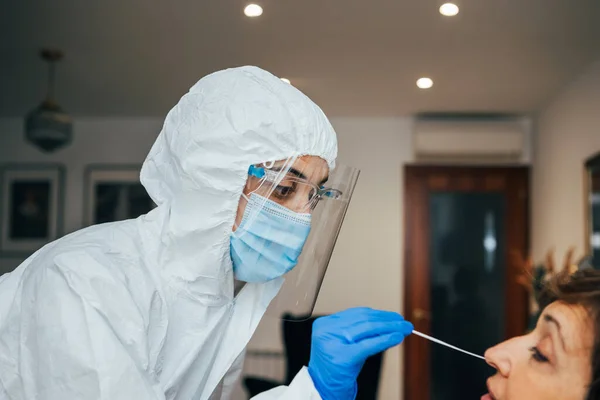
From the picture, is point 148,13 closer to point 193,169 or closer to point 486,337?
point 193,169

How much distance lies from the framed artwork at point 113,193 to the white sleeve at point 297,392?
3723 mm

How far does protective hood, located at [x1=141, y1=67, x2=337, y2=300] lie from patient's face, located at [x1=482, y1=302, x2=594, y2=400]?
53cm

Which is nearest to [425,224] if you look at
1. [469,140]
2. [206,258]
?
[469,140]

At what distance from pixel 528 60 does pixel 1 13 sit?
98.8 inches

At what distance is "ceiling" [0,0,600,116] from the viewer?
283 cm

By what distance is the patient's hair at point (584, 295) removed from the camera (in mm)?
1033

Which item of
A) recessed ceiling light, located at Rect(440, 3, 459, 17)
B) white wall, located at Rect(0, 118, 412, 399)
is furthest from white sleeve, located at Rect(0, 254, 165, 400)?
white wall, located at Rect(0, 118, 412, 399)

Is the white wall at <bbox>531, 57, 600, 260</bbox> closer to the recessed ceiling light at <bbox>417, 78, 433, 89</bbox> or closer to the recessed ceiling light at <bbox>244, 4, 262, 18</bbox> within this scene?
the recessed ceiling light at <bbox>417, 78, 433, 89</bbox>

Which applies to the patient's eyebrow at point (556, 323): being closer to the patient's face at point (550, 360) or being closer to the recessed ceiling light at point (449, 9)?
the patient's face at point (550, 360)

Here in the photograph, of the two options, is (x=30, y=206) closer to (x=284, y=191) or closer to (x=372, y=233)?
(x=372, y=233)

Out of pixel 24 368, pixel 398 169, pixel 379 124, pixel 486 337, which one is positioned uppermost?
pixel 379 124

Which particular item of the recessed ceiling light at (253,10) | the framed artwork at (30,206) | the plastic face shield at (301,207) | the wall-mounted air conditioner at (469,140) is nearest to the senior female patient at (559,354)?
the plastic face shield at (301,207)

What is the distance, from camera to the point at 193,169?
1.27 meters

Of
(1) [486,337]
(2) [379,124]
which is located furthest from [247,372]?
(2) [379,124]
